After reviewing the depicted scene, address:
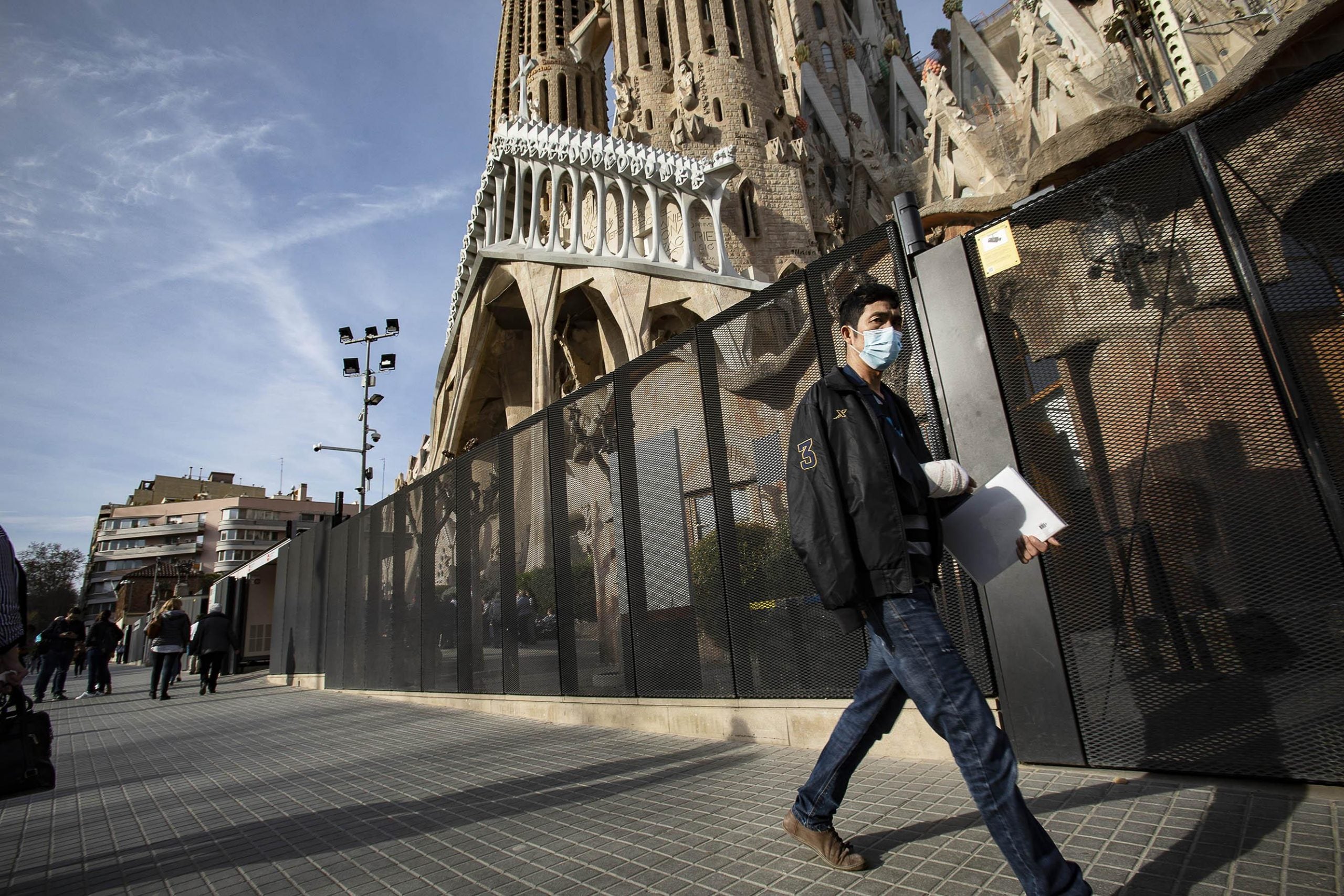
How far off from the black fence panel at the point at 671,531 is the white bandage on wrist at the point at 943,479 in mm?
2850

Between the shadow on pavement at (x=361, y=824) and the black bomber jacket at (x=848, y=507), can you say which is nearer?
the black bomber jacket at (x=848, y=507)

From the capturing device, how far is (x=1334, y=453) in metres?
2.55

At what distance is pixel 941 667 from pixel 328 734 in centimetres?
694

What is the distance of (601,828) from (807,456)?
6.65ft

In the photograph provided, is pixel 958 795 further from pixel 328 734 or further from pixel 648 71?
pixel 648 71

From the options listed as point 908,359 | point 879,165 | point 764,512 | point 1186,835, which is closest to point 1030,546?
point 1186,835

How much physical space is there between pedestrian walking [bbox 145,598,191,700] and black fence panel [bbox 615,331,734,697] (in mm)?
10881

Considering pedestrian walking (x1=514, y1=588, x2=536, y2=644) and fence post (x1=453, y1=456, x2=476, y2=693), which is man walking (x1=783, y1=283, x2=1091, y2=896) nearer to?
pedestrian walking (x1=514, y1=588, x2=536, y2=644)

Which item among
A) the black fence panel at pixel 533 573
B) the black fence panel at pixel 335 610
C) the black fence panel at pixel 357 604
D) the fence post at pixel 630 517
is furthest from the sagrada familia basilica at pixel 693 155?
the black fence panel at pixel 357 604

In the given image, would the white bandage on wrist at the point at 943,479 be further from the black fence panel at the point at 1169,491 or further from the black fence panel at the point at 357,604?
the black fence panel at the point at 357,604

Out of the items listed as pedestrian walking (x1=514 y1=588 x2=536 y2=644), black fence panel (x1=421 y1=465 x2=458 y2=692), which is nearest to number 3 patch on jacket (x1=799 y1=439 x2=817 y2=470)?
pedestrian walking (x1=514 y1=588 x2=536 y2=644)

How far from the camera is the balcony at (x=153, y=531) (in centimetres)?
7925

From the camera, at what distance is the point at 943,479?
2.24 metres

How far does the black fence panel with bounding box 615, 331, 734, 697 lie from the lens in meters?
5.08
